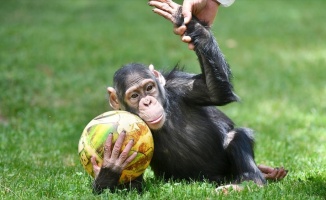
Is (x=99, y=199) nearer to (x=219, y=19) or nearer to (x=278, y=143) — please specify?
(x=278, y=143)

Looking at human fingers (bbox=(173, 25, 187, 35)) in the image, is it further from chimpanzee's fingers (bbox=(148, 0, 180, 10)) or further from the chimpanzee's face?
the chimpanzee's face

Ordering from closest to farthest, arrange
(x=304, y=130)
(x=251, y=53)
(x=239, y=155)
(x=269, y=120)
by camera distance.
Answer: (x=239, y=155)
(x=304, y=130)
(x=269, y=120)
(x=251, y=53)

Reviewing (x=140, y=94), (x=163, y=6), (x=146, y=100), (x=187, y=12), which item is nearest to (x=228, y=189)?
(x=146, y=100)

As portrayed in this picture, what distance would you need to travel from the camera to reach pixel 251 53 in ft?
40.1

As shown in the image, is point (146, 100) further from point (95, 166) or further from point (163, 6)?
point (163, 6)

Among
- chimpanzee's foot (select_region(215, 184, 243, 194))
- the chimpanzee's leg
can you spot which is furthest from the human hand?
chimpanzee's foot (select_region(215, 184, 243, 194))

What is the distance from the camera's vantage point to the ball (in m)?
4.68

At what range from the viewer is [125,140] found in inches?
183

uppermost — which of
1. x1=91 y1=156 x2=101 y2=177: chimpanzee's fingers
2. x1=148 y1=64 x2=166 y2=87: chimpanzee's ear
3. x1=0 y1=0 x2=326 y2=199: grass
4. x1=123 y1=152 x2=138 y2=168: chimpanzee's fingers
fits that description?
x1=148 y1=64 x2=166 y2=87: chimpanzee's ear

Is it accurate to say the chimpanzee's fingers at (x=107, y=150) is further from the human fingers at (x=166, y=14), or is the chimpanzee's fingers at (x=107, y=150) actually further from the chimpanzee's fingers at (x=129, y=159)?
the human fingers at (x=166, y=14)

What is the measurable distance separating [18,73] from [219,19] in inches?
253

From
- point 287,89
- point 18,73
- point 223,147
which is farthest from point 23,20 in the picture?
point 223,147

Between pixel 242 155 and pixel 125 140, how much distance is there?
109 cm

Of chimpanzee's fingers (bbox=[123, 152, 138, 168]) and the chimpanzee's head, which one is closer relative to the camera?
chimpanzee's fingers (bbox=[123, 152, 138, 168])
